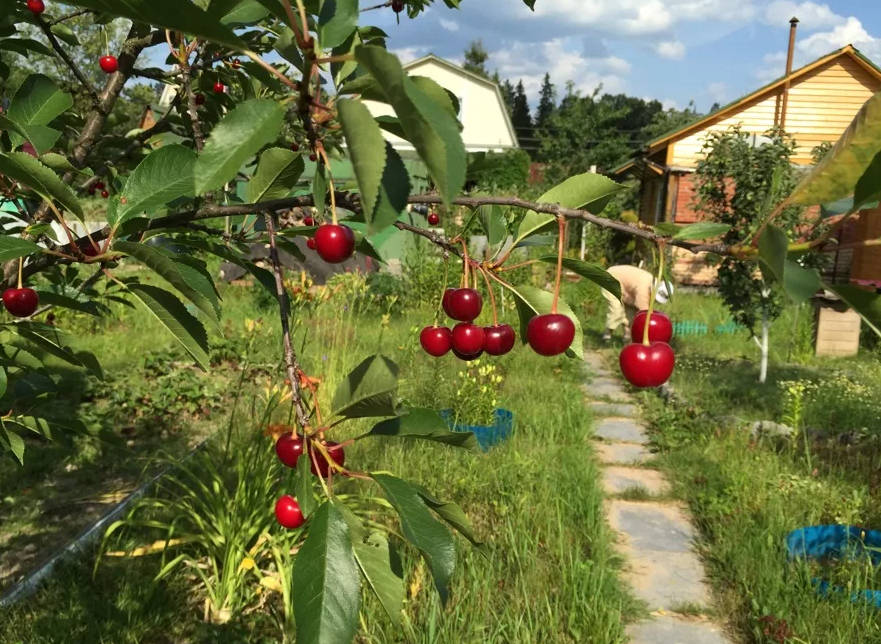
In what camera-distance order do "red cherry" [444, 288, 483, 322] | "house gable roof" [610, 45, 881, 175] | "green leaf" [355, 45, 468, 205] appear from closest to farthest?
"green leaf" [355, 45, 468, 205] < "red cherry" [444, 288, 483, 322] < "house gable roof" [610, 45, 881, 175]

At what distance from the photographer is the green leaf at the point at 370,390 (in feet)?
2.43

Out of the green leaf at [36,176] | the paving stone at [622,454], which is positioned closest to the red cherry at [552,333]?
the green leaf at [36,176]

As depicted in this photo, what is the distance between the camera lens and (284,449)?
0.84 meters

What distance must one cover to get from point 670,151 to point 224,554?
12.7 metres

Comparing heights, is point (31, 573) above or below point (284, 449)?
below

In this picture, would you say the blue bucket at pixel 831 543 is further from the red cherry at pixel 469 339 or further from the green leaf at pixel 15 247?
the green leaf at pixel 15 247

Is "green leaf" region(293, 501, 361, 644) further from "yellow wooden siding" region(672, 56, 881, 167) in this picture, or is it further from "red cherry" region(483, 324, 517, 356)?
"yellow wooden siding" region(672, 56, 881, 167)

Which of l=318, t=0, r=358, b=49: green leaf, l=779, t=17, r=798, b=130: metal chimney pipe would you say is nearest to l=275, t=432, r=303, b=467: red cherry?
l=318, t=0, r=358, b=49: green leaf

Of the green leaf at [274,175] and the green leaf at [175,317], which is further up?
the green leaf at [274,175]

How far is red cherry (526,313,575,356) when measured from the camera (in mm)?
800

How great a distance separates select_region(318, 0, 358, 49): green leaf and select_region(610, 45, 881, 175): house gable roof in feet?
40.7

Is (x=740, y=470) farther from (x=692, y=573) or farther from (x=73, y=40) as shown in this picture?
(x=73, y=40)

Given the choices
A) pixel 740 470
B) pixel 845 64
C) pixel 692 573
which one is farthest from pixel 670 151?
pixel 692 573

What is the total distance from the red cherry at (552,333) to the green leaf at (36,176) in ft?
2.14
